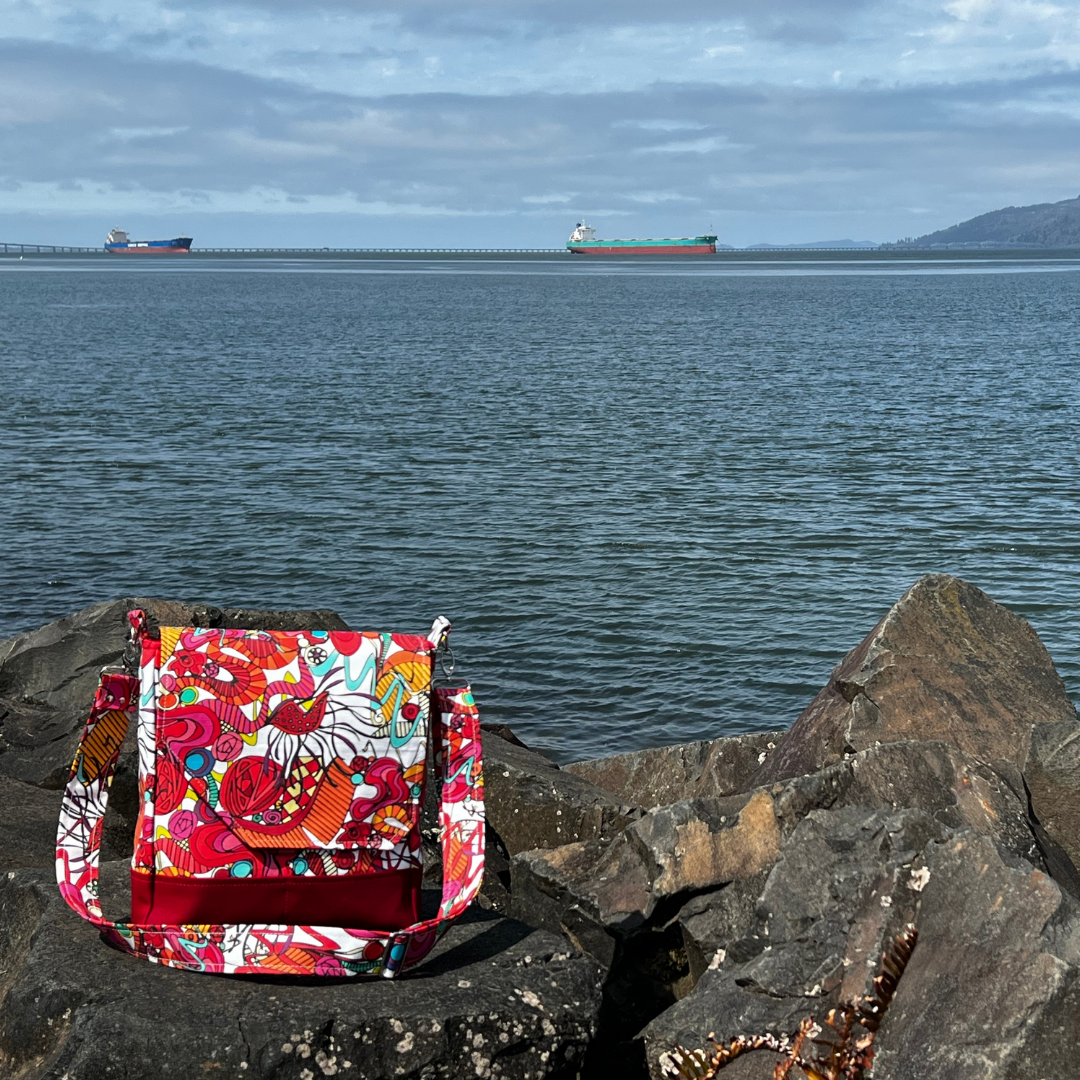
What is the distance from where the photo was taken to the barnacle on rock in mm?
4371

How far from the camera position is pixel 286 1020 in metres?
4.11

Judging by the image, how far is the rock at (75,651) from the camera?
10.4 meters

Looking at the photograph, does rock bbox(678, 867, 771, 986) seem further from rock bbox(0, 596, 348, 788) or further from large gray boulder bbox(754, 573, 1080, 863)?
rock bbox(0, 596, 348, 788)

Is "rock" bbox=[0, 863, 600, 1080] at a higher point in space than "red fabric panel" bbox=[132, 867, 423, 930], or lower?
lower

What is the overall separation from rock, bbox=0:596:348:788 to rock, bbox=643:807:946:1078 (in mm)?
6366

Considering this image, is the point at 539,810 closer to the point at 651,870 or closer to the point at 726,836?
the point at 651,870

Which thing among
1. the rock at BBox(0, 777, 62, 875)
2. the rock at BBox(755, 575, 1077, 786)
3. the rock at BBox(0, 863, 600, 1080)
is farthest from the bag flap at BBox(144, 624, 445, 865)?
the rock at BBox(755, 575, 1077, 786)

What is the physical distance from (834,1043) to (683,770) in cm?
525

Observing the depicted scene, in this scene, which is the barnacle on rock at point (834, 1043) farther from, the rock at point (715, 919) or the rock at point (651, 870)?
the rock at point (651, 870)

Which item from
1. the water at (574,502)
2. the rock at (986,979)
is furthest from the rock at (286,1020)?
the water at (574,502)

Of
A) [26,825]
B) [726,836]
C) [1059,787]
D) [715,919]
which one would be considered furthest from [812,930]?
[26,825]

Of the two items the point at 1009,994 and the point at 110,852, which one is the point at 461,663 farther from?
the point at 1009,994

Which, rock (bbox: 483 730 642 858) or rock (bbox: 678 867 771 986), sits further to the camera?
rock (bbox: 483 730 642 858)

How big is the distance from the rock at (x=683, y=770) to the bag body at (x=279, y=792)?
4.42 meters
